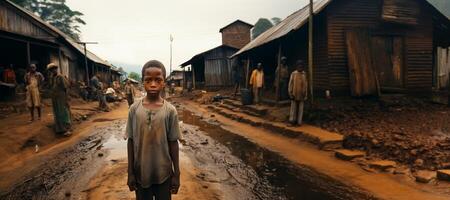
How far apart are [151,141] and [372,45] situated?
1096cm

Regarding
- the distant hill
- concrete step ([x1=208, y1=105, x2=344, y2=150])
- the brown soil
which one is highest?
the distant hill

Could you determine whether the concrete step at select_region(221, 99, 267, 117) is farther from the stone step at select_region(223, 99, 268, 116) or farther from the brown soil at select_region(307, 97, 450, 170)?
the brown soil at select_region(307, 97, 450, 170)

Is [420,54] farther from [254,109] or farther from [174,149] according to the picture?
[174,149]

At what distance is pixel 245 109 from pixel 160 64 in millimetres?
12304

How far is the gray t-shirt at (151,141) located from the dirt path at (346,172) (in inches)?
132

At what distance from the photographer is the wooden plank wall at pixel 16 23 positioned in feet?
53.5

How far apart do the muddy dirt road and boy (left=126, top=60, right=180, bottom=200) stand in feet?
5.83

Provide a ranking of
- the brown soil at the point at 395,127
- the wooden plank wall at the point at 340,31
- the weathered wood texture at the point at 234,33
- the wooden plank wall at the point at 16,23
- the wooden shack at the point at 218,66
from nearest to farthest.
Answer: the brown soil at the point at 395,127 < the wooden plank wall at the point at 340,31 < the wooden plank wall at the point at 16,23 < the wooden shack at the point at 218,66 < the weathered wood texture at the point at 234,33

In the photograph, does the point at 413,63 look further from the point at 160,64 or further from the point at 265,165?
the point at 160,64

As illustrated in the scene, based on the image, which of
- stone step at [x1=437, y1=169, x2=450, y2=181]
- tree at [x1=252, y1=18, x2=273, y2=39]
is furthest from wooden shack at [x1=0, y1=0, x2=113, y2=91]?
tree at [x1=252, y1=18, x2=273, y2=39]

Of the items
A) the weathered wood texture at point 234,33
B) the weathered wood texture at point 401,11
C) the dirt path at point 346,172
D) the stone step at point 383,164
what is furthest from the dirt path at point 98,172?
the weathered wood texture at point 234,33

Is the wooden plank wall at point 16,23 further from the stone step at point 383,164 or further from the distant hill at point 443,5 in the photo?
the distant hill at point 443,5

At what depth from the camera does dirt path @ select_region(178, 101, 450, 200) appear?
4602 mm

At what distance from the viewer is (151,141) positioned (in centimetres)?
263
